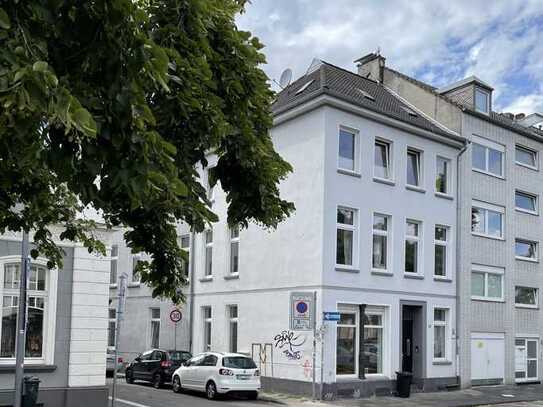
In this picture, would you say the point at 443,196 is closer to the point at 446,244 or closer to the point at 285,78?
the point at 446,244

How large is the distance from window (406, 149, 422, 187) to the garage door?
6527 millimetres

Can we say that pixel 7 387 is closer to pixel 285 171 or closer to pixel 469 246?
pixel 285 171

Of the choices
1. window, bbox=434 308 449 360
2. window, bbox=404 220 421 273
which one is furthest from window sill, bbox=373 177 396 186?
window, bbox=434 308 449 360

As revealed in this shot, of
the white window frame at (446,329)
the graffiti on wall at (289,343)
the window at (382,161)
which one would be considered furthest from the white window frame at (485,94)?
the graffiti on wall at (289,343)

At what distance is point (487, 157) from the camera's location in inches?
1150

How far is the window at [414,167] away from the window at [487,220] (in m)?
3.28

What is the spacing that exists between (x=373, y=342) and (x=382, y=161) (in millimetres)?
6566

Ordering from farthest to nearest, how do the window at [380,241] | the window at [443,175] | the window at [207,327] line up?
1. the window at [207,327]
2. the window at [443,175]
3. the window at [380,241]

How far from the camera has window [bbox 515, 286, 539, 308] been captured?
98.6ft

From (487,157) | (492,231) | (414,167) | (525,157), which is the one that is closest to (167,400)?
(414,167)

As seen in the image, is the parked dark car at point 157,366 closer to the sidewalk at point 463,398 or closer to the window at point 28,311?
the sidewalk at point 463,398

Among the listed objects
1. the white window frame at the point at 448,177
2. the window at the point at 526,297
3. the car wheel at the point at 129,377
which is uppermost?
the white window frame at the point at 448,177

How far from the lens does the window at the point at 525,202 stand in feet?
101

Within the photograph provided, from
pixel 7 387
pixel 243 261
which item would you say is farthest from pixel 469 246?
pixel 7 387
